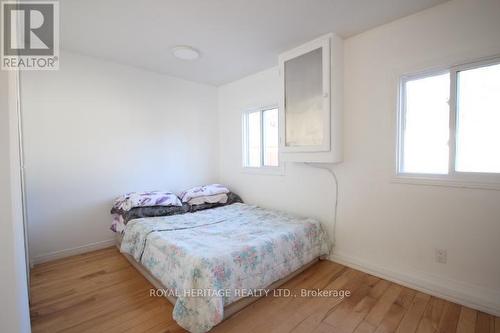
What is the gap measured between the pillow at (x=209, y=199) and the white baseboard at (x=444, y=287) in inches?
79.3

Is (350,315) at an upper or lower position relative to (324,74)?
lower

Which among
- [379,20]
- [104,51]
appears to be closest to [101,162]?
[104,51]

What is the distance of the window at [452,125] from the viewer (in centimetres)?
176

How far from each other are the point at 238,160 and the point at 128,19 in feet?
7.76

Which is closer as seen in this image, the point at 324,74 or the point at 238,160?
the point at 324,74

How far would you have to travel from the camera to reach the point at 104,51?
2691mm

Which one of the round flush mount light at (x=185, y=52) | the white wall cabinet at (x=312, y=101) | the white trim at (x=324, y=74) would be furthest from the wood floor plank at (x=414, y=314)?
the round flush mount light at (x=185, y=52)

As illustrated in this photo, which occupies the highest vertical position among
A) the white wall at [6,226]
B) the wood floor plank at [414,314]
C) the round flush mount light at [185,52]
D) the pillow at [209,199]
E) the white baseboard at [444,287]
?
the round flush mount light at [185,52]

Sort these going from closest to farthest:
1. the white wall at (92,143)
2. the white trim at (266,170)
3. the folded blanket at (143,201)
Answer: the white wall at (92,143)
the folded blanket at (143,201)
the white trim at (266,170)

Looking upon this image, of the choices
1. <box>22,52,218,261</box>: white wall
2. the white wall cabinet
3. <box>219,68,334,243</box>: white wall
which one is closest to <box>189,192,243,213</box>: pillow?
<box>219,68,334,243</box>: white wall

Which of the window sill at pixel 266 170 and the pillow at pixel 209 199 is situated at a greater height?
the window sill at pixel 266 170

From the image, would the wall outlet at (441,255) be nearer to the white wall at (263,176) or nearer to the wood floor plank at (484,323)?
the wood floor plank at (484,323)

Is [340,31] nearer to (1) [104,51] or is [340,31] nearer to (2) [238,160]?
(2) [238,160]

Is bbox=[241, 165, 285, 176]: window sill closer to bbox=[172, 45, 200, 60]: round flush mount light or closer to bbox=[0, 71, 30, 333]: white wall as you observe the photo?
bbox=[172, 45, 200, 60]: round flush mount light
